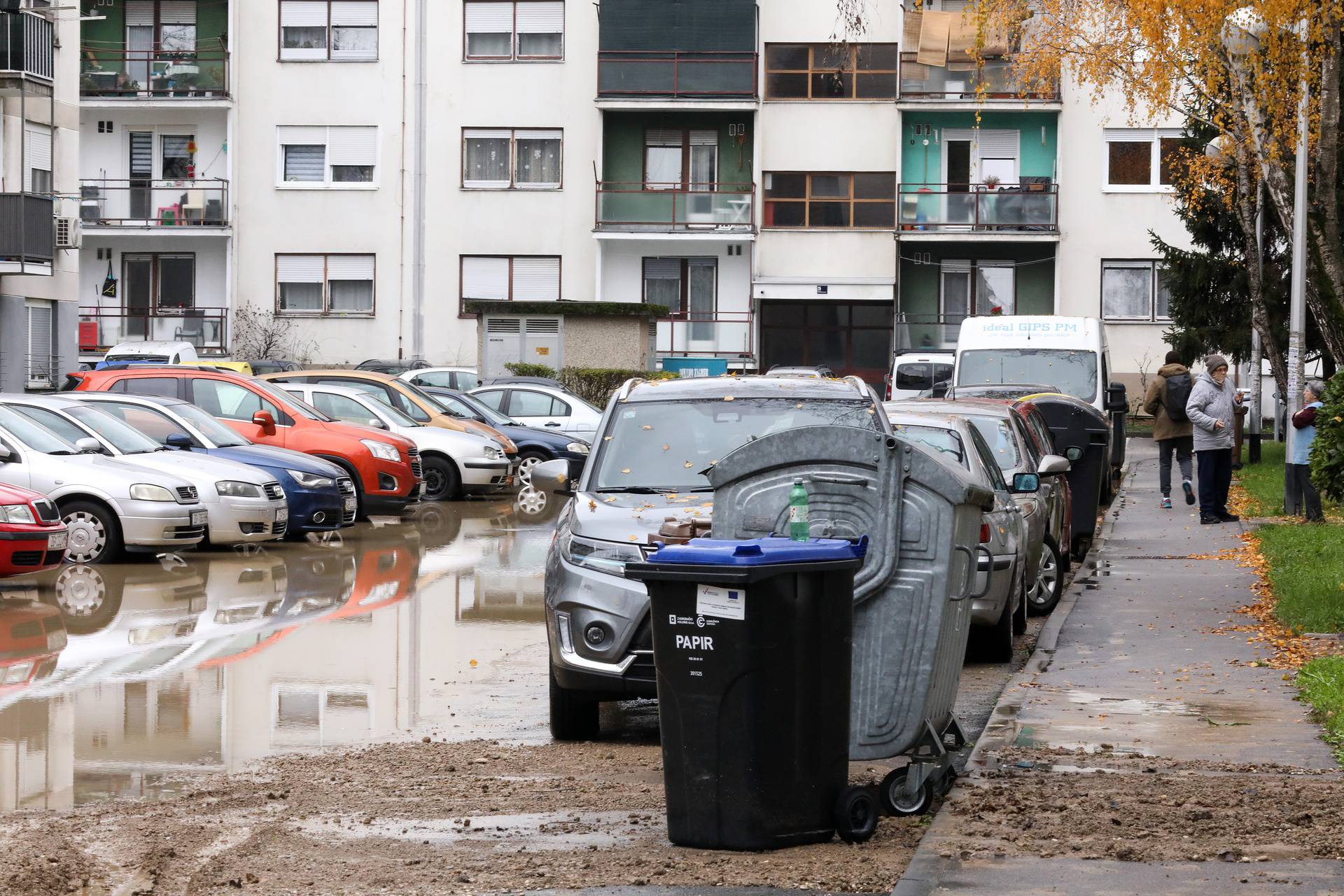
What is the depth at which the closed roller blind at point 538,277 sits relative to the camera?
159ft

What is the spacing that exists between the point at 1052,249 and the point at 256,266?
21.3 meters

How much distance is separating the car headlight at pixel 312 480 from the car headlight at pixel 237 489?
3.72ft

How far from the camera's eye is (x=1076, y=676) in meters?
10.2

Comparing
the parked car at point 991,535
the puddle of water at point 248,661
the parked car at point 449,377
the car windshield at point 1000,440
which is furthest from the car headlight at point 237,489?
the parked car at point 449,377

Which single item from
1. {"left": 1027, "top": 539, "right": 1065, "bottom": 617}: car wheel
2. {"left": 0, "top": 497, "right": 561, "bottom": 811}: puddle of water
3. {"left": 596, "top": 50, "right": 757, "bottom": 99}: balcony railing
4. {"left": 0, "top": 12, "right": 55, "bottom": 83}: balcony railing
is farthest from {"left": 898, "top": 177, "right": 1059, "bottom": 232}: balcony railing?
{"left": 1027, "top": 539, "right": 1065, "bottom": 617}: car wheel

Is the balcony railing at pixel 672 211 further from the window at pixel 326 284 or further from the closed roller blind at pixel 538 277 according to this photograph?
the window at pixel 326 284

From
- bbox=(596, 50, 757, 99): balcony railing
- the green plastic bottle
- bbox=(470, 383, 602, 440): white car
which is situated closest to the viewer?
the green plastic bottle

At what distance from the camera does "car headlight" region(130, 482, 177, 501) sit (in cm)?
1625

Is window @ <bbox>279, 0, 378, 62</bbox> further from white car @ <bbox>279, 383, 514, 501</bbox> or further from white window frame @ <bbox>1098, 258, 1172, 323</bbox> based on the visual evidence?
white car @ <bbox>279, 383, 514, 501</bbox>

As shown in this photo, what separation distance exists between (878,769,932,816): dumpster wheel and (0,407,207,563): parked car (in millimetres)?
10837

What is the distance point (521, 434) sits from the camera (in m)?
26.4

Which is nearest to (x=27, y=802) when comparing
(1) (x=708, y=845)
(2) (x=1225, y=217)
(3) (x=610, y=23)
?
(1) (x=708, y=845)

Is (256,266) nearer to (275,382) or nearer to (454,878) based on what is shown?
(275,382)

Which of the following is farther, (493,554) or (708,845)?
(493,554)
